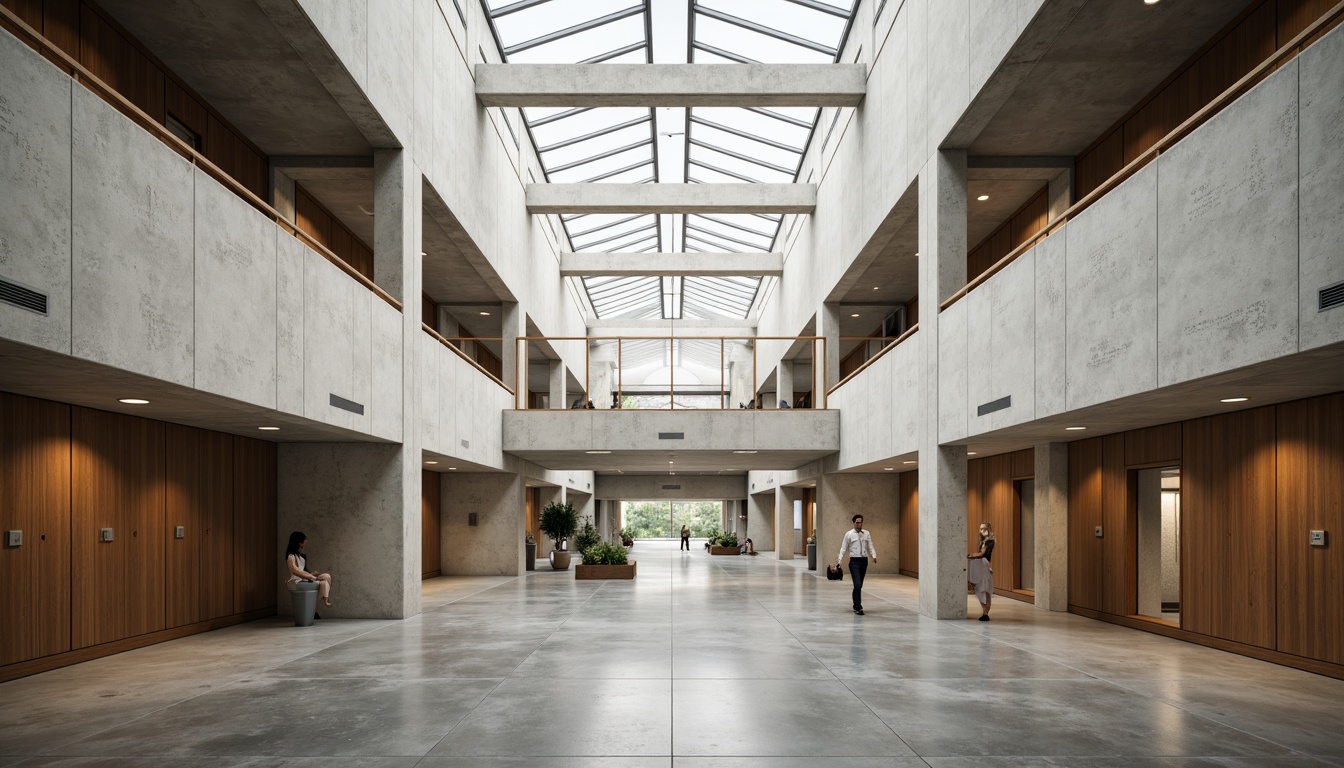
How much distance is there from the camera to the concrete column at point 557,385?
32.7 meters

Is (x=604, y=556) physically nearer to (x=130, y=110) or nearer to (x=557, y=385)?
(x=557, y=385)

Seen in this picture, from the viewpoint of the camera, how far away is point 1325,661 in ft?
33.8

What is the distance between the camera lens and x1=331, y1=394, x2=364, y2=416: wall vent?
41.1 ft

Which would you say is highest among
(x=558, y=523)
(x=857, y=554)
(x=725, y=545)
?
(x=857, y=554)

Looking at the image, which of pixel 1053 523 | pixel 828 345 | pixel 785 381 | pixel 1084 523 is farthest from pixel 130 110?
pixel 785 381

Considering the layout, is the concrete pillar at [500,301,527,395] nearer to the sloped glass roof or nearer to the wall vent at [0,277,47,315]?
the sloped glass roof

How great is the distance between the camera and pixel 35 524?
1031 centimetres

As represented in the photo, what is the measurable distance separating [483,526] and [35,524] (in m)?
16.2

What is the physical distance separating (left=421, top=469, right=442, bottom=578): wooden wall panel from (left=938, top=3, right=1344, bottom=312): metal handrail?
15.0 metres

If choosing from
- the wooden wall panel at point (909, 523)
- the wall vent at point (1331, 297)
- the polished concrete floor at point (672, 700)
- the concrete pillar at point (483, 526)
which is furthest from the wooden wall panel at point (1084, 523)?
the concrete pillar at point (483, 526)

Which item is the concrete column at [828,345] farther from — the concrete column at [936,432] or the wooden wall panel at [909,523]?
the concrete column at [936,432]

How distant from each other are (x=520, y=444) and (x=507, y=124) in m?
8.33

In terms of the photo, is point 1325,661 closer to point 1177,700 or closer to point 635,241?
point 1177,700

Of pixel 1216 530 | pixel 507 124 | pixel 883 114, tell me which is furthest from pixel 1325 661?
pixel 507 124
